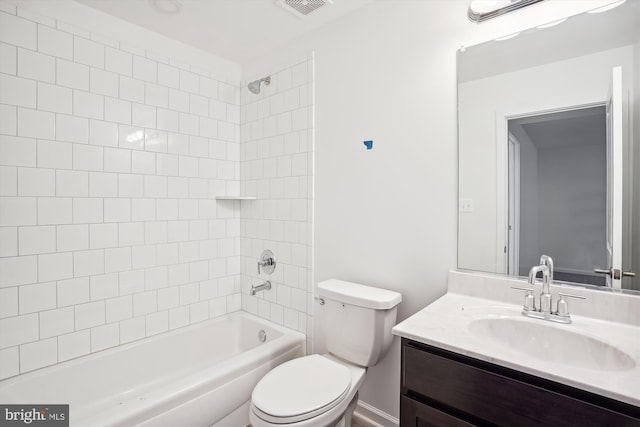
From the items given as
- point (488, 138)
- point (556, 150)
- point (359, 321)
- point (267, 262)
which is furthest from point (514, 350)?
point (267, 262)

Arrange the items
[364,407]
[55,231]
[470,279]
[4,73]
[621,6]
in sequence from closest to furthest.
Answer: [621,6], [470,279], [4,73], [55,231], [364,407]

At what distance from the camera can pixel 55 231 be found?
1.77 meters

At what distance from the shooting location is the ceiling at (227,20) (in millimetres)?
1829

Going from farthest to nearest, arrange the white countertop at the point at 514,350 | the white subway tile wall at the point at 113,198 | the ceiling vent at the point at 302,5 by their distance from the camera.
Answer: the ceiling vent at the point at 302,5 < the white subway tile wall at the point at 113,198 < the white countertop at the point at 514,350

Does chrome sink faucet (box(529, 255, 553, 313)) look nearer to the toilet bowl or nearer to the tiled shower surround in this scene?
the toilet bowl

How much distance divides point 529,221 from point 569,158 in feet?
0.94

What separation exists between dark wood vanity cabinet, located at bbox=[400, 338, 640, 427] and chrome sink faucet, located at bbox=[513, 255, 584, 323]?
0.41 metres

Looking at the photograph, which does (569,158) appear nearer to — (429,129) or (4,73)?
(429,129)

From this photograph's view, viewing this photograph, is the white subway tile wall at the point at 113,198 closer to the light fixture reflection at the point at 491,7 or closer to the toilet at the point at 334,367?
the toilet at the point at 334,367

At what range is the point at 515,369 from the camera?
35.5 inches

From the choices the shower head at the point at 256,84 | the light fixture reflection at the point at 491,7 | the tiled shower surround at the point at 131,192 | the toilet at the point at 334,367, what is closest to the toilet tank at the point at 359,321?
the toilet at the point at 334,367

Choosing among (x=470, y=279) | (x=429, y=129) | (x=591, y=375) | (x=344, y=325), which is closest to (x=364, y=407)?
(x=344, y=325)

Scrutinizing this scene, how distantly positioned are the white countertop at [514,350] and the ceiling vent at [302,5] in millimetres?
1690

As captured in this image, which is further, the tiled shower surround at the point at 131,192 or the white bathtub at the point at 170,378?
the tiled shower surround at the point at 131,192
